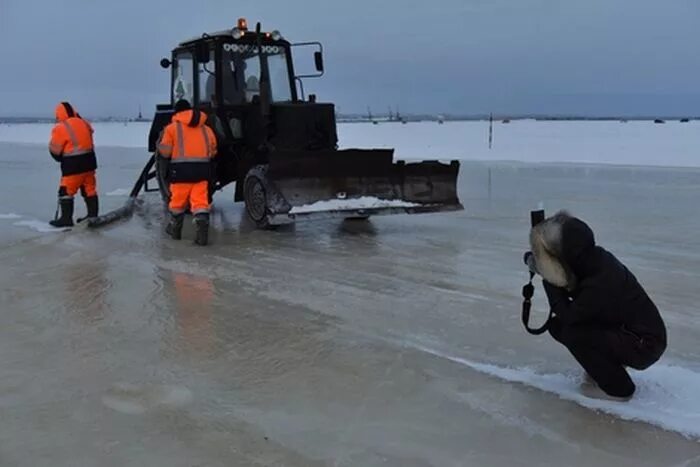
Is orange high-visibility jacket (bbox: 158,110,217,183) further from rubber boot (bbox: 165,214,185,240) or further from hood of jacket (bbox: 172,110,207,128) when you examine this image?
rubber boot (bbox: 165,214,185,240)

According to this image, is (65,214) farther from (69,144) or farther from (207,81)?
Answer: (207,81)

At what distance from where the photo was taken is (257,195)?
8422 mm

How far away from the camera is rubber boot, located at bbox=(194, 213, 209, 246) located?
7621 mm

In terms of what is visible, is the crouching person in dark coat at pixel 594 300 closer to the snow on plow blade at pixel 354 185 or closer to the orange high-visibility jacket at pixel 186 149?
the snow on plow blade at pixel 354 185

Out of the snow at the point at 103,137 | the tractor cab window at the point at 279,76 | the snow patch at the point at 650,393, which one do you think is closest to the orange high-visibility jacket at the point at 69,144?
the tractor cab window at the point at 279,76

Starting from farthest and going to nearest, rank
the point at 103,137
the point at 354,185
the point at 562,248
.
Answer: the point at 103,137
the point at 354,185
the point at 562,248

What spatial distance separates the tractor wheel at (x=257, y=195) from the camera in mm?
8117

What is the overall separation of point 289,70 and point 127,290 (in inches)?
184

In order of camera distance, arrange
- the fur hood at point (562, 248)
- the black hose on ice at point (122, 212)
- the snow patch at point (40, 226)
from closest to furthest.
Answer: the fur hood at point (562, 248) < the snow patch at point (40, 226) < the black hose on ice at point (122, 212)

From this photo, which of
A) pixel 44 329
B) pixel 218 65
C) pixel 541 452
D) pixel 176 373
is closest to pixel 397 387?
pixel 541 452

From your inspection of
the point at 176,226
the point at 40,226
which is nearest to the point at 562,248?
the point at 176,226

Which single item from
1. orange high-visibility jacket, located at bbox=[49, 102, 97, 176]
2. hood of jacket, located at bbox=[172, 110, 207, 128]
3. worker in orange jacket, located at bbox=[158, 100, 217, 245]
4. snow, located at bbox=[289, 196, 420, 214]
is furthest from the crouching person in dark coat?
orange high-visibility jacket, located at bbox=[49, 102, 97, 176]

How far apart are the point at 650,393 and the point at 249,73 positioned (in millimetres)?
6930

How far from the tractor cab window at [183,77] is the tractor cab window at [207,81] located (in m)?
0.18
